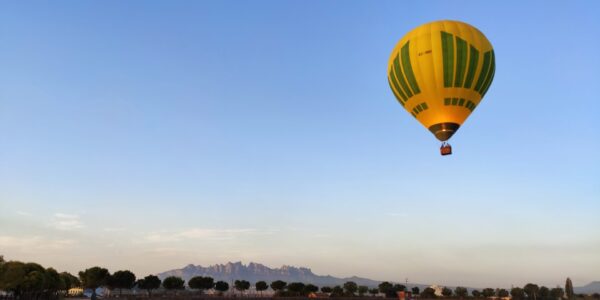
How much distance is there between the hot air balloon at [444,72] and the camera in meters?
38.5

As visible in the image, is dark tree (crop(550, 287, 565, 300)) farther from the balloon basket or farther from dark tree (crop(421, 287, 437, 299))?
the balloon basket

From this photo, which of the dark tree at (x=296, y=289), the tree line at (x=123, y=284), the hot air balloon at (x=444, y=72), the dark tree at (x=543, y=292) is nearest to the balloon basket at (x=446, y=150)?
the hot air balloon at (x=444, y=72)

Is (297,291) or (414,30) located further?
(297,291)

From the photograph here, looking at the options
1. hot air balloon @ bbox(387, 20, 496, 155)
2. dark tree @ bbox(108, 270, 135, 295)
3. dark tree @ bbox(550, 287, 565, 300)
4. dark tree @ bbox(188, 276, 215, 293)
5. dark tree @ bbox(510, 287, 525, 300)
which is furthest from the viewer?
dark tree @ bbox(510, 287, 525, 300)

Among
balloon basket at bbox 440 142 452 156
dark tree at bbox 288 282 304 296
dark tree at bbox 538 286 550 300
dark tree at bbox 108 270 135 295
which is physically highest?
balloon basket at bbox 440 142 452 156

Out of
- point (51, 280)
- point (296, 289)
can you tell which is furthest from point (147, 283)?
point (51, 280)

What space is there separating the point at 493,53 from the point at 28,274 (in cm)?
7653

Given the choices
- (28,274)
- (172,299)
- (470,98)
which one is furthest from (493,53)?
(172,299)

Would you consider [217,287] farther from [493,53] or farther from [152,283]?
[493,53]

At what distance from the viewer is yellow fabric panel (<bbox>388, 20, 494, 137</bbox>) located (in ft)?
127

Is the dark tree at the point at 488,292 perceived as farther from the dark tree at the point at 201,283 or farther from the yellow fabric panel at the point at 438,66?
the yellow fabric panel at the point at 438,66

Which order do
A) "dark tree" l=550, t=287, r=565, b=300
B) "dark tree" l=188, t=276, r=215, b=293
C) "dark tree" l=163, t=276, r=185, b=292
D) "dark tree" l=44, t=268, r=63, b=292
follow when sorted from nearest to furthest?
"dark tree" l=44, t=268, r=63, b=292 < "dark tree" l=163, t=276, r=185, b=292 < "dark tree" l=188, t=276, r=215, b=293 < "dark tree" l=550, t=287, r=565, b=300

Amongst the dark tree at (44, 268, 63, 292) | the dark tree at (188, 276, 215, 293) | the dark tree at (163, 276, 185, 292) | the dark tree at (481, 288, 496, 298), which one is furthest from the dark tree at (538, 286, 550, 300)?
the dark tree at (44, 268, 63, 292)

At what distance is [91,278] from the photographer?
14188 cm
